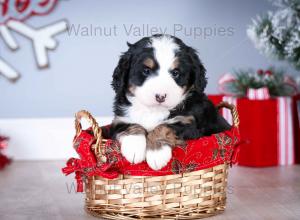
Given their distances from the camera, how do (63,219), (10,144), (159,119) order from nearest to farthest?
1. (159,119)
2. (63,219)
3. (10,144)

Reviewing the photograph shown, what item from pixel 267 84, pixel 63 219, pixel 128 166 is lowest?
pixel 63 219

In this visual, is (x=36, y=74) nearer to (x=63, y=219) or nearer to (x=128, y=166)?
(x=63, y=219)

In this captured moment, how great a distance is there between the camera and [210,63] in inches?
171

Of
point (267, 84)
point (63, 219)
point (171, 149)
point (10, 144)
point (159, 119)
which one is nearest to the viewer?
point (171, 149)

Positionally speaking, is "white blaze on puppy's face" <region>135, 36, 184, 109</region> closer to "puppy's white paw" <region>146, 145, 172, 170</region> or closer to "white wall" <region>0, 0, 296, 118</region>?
"puppy's white paw" <region>146, 145, 172, 170</region>

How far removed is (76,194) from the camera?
306 cm

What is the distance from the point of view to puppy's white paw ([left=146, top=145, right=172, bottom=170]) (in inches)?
85.1

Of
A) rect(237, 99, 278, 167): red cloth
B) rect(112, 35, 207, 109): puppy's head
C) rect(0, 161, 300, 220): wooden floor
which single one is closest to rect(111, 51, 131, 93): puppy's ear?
rect(112, 35, 207, 109): puppy's head

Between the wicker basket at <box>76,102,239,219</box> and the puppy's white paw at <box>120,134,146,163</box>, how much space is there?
0.12 m

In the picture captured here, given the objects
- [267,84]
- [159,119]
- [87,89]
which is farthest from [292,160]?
[159,119]

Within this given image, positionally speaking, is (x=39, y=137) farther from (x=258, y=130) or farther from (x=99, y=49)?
(x=258, y=130)

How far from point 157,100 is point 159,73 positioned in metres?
0.12

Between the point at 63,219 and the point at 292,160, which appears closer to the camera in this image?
the point at 63,219

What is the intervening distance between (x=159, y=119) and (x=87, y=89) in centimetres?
202
